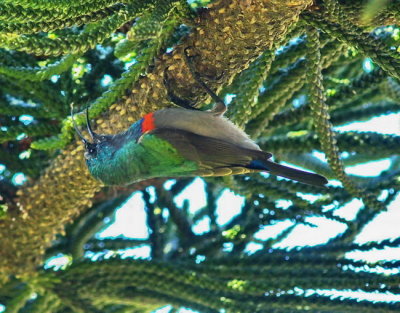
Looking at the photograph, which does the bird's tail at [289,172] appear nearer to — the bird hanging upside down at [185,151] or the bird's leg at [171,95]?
the bird hanging upside down at [185,151]

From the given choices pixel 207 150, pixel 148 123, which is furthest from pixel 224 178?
pixel 148 123

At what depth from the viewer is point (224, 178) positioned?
2562 millimetres

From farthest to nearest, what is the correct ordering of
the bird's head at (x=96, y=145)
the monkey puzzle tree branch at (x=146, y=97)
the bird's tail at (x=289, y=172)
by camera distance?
the bird's head at (x=96, y=145)
the bird's tail at (x=289, y=172)
the monkey puzzle tree branch at (x=146, y=97)

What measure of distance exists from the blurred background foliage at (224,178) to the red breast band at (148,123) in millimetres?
143

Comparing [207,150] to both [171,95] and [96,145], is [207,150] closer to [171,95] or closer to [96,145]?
[171,95]

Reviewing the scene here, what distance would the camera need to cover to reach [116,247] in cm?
347

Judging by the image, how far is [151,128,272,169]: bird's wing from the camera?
91.9 inches

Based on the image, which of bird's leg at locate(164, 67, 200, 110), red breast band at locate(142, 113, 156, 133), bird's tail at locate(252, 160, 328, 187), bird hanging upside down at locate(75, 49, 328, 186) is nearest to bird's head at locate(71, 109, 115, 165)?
bird hanging upside down at locate(75, 49, 328, 186)

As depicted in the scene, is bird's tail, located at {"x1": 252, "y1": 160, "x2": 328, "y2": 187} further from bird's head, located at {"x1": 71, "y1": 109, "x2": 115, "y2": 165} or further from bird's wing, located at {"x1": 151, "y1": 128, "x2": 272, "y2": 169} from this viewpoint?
bird's head, located at {"x1": 71, "y1": 109, "x2": 115, "y2": 165}

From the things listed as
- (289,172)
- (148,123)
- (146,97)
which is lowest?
(289,172)

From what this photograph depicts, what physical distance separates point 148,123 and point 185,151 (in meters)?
0.16

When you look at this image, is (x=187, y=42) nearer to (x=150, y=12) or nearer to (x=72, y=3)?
(x=150, y=12)

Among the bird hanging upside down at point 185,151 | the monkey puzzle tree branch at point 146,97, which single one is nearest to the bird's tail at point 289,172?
the bird hanging upside down at point 185,151

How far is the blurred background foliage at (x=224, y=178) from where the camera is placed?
215 centimetres
